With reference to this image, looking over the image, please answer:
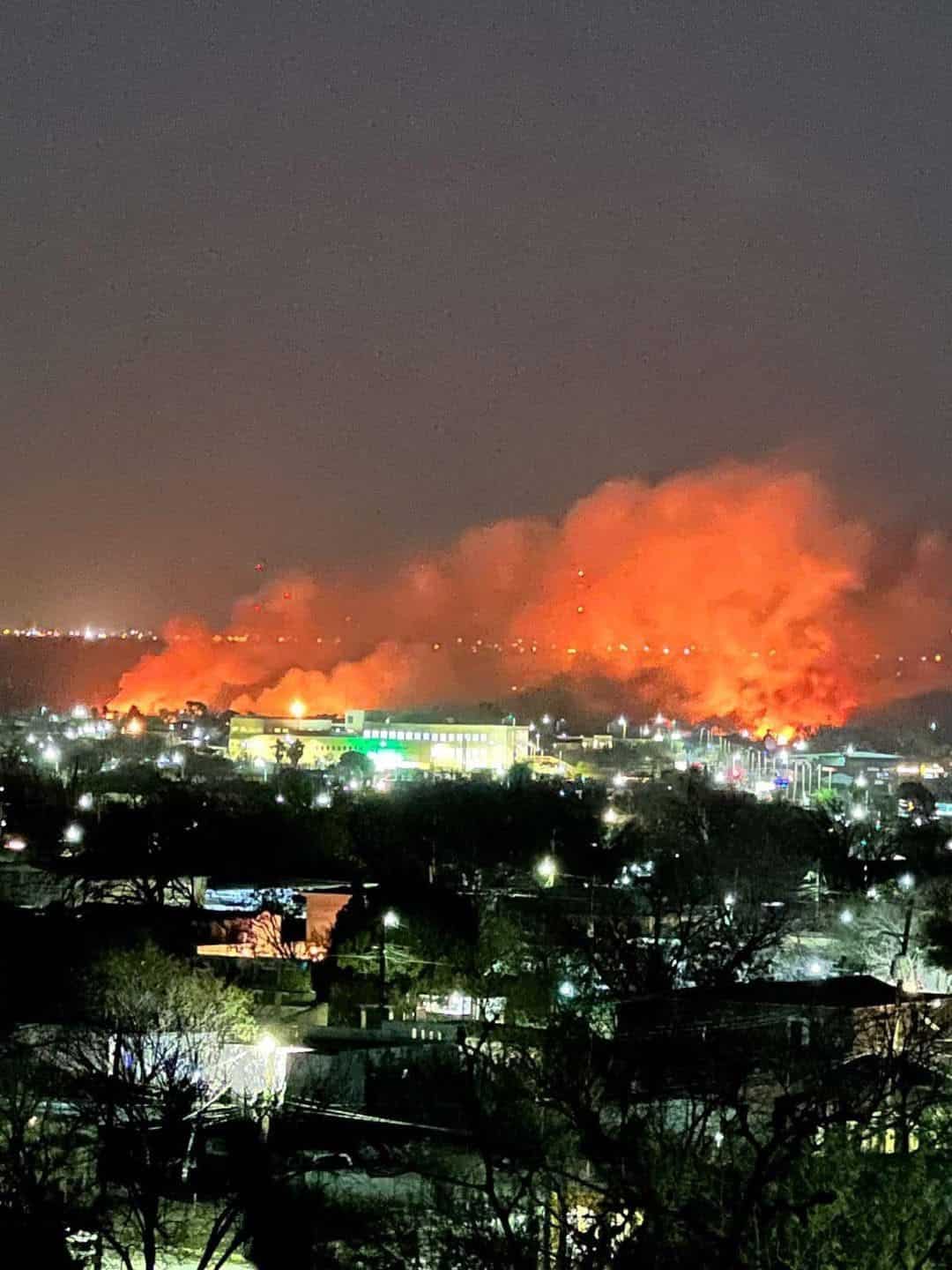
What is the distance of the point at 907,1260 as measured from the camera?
715cm

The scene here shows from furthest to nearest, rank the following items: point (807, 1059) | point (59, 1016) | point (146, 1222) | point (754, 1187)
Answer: point (59, 1016), point (807, 1059), point (146, 1222), point (754, 1187)

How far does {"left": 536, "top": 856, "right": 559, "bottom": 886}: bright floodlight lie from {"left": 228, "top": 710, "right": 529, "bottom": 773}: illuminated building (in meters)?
A: 21.9

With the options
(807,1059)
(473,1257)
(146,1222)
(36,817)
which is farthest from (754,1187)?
(36,817)

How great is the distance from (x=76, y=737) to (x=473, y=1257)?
172ft

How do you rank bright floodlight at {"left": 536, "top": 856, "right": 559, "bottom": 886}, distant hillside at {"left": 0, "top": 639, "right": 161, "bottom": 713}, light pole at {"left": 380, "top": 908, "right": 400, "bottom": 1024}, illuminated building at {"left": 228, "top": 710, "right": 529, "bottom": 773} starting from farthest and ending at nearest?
distant hillside at {"left": 0, "top": 639, "right": 161, "bottom": 713}
illuminated building at {"left": 228, "top": 710, "right": 529, "bottom": 773}
bright floodlight at {"left": 536, "top": 856, "right": 559, "bottom": 886}
light pole at {"left": 380, "top": 908, "right": 400, "bottom": 1024}

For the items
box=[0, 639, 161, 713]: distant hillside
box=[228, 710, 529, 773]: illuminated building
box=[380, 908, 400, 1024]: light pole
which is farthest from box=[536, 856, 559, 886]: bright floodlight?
box=[0, 639, 161, 713]: distant hillside

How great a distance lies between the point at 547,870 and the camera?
2880 centimetres

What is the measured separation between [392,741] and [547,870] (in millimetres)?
27266

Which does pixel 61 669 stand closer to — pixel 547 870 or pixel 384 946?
pixel 547 870

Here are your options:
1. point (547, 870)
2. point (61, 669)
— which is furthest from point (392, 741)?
point (61, 669)

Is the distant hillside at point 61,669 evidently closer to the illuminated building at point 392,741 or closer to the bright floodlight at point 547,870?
the illuminated building at point 392,741

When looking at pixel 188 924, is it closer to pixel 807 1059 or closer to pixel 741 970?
pixel 741 970

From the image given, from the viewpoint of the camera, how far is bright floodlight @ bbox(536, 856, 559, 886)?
28.0 m

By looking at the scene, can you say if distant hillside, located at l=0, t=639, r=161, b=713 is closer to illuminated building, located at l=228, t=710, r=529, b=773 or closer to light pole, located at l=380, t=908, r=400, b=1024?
illuminated building, located at l=228, t=710, r=529, b=773
